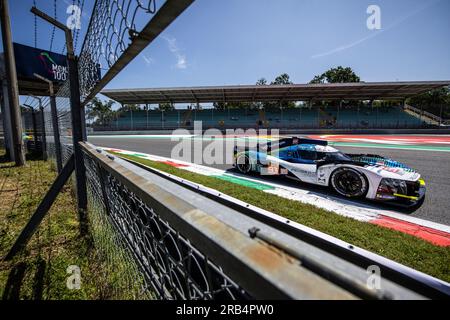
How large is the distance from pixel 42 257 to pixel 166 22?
314 cm

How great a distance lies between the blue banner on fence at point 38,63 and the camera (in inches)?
368

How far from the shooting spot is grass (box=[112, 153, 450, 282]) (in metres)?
2.59

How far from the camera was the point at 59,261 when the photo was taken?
2.78m

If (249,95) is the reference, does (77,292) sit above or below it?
below

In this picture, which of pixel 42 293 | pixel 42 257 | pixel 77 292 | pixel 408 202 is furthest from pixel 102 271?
pixel 408 202

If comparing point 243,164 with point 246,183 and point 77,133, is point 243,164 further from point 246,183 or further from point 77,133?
point 77,133

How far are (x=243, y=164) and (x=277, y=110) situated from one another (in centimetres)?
3227

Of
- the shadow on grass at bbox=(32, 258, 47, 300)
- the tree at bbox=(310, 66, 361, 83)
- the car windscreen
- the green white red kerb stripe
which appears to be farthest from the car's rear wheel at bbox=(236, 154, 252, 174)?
the tree at bbox=(310, 66, 361, 83)

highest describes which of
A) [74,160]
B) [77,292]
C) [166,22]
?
[166,22]

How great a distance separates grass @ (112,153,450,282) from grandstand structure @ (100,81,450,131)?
25207 millimetres

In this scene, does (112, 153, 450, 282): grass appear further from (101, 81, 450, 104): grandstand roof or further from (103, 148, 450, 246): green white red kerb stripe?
(101, 81, 450, 104): grandstand roof

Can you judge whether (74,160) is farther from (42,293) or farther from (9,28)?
(9,28)

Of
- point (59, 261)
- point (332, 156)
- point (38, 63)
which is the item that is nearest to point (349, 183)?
point (332, 156)

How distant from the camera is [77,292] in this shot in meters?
2.32
